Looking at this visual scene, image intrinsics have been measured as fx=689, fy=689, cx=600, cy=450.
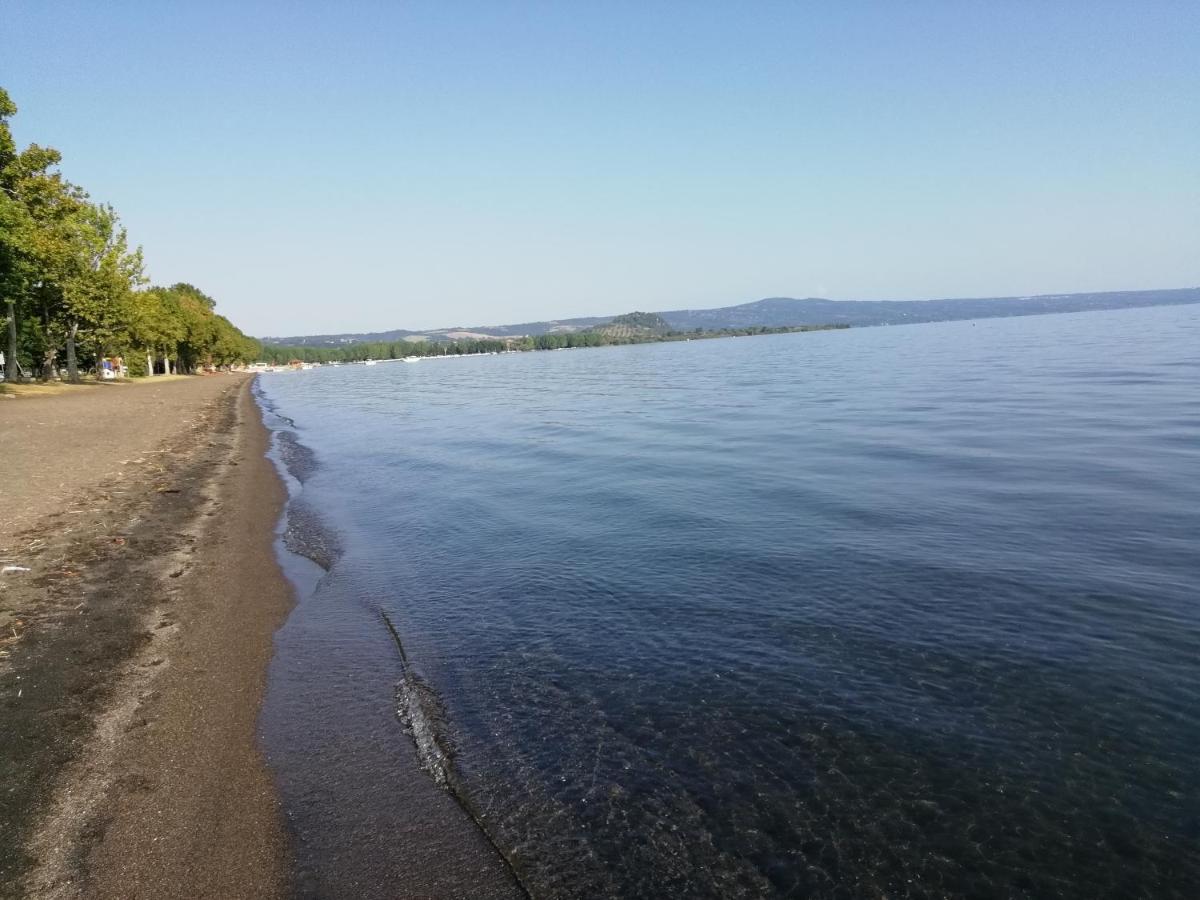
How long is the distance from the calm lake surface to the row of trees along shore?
127ft

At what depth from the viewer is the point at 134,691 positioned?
7.61 meters

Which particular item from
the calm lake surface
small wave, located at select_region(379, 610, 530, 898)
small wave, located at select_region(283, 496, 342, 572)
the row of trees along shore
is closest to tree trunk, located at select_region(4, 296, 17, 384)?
the row of trees along shore

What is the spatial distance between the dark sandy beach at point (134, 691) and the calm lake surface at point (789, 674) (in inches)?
21.2

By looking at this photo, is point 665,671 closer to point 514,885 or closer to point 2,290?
point 514,885

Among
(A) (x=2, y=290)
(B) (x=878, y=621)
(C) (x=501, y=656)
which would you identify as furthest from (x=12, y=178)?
(B) (x=878, y=621)

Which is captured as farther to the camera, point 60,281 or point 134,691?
point 60,281

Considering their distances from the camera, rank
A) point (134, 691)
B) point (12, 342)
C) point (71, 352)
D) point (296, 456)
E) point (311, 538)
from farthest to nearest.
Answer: point (71, 352)
point (12, 342)
point (296, 456)
point (311, 538)
point (134, 691)

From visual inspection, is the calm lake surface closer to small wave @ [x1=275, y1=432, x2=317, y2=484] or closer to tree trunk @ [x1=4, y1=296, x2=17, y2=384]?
small wave @ [x1=275, y1=432, x2=317, y2=484]

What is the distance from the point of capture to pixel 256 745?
6.80m

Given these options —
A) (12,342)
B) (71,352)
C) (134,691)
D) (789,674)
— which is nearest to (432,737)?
(134,691)

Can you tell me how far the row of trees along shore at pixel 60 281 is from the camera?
4147 centimetres

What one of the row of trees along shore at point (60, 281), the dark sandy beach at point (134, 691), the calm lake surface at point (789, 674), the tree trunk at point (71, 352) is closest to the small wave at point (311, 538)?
the calm lake surface at point (789, 674)

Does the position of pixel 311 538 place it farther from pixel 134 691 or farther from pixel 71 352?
pixel 71 352

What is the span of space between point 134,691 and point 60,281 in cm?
5954
